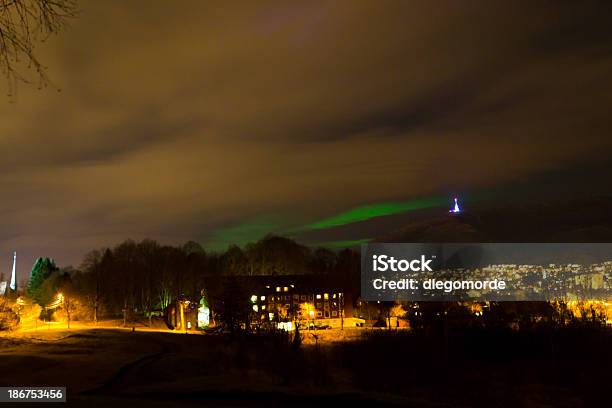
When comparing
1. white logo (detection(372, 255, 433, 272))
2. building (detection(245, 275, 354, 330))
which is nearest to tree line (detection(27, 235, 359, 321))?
building (detection(245, 275, 354, 330))

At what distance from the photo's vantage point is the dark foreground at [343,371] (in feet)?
44.2

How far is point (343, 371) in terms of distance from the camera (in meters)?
25.6

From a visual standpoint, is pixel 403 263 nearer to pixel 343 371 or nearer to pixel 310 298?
pixel 343 371

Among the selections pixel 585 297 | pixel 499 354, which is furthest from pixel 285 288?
pixel 499 354

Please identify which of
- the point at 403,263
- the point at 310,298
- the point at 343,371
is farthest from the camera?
the point at 310,298

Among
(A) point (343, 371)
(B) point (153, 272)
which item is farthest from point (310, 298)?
(A) point (343, 371)

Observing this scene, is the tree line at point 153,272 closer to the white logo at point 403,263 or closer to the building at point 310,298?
the building at point 310,298

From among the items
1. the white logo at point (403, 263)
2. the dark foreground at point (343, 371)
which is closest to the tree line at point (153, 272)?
the white logo at point (403, 263)

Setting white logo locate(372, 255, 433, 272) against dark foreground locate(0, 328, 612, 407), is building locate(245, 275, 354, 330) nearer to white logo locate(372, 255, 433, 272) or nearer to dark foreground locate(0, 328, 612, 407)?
white logo locate(372, 255, 433, 272)

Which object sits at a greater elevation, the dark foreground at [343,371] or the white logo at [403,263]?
the white logo at [403,263]

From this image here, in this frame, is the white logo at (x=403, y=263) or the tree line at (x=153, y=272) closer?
the white logo at (x=403, y=263)

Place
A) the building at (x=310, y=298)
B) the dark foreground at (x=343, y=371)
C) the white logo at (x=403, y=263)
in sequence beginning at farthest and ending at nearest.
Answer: the building at (x=310, y=298)
the white logo at (x=403, y=263)
the dark foreground at (x=343, y=371)

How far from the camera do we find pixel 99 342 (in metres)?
37.3

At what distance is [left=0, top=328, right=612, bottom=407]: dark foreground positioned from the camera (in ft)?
44.2
